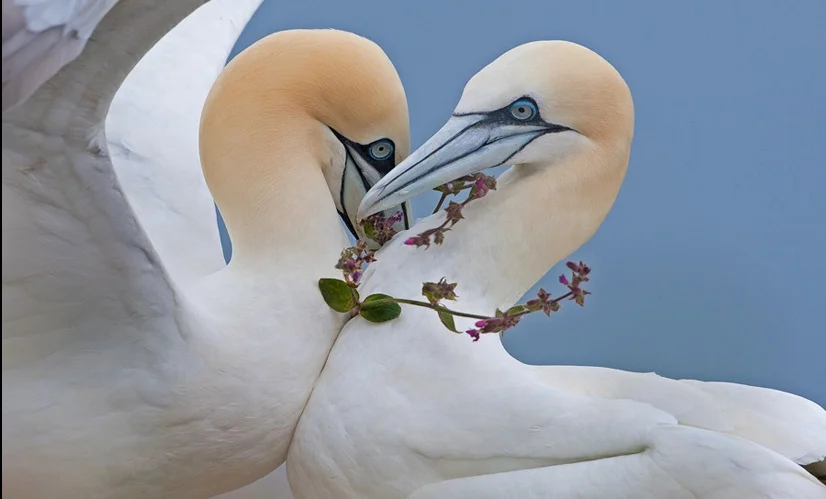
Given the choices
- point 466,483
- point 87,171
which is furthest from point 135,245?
point 466,483

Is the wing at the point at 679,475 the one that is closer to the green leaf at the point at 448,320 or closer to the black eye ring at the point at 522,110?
the green leaf at the point at 448,320

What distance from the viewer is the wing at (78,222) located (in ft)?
5.67

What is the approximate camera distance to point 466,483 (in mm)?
2248

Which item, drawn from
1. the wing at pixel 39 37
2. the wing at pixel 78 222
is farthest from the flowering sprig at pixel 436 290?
the wing at pixel 39 37

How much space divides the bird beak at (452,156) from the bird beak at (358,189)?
0.58 ft

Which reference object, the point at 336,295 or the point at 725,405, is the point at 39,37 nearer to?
the point at 336,295

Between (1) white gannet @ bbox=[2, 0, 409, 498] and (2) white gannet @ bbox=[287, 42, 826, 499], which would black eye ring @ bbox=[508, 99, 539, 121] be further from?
(1) white gannet @ bbox=[2, 0, 409, 498]

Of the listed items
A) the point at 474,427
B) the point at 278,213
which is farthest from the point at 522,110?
the point at 474,427

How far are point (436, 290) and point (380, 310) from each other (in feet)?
0.64

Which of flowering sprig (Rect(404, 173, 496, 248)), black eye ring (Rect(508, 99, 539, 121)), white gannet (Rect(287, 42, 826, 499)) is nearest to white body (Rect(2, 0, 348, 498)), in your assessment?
white gannet (Rect(287, 42, 826, 499))

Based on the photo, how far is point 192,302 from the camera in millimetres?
2402

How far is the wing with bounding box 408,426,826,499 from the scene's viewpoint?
208 centimetres

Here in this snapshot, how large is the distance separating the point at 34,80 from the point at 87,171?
45 centimetres

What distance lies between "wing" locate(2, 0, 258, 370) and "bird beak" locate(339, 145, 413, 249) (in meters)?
0.66
